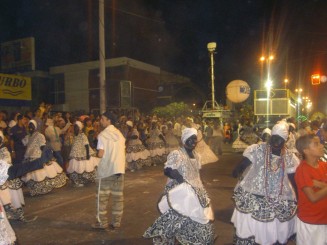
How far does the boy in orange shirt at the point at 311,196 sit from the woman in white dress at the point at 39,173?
A: 6.41 meters

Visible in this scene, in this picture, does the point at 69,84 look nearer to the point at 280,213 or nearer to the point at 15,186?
the point at 15,186

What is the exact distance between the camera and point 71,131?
12.2m

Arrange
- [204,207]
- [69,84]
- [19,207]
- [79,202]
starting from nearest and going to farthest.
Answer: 1. [204,207]
2. [19,207]
3. [79,202]
4. [69,84]

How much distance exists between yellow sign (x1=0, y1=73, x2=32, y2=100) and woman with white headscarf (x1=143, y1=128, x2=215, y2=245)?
17.2 meters

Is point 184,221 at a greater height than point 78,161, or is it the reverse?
point 78,161

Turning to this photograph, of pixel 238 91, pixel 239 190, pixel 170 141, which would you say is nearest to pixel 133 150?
pixel 170 141

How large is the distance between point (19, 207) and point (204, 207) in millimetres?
3869

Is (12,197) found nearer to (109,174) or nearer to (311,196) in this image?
(109,174)

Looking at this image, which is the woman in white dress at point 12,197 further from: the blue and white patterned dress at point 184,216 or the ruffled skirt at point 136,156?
the ruffled skirt at point 136,156

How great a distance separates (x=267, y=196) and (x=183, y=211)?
105 centimetres

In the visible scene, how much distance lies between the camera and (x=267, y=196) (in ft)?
14.8

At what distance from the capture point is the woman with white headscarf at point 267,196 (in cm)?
443

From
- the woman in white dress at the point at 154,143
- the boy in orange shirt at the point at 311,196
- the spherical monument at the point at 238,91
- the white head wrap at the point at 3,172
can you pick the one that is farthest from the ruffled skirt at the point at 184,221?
the spherical monument at the point at 238,91

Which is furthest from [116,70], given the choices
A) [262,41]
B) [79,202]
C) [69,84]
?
[79,202]
